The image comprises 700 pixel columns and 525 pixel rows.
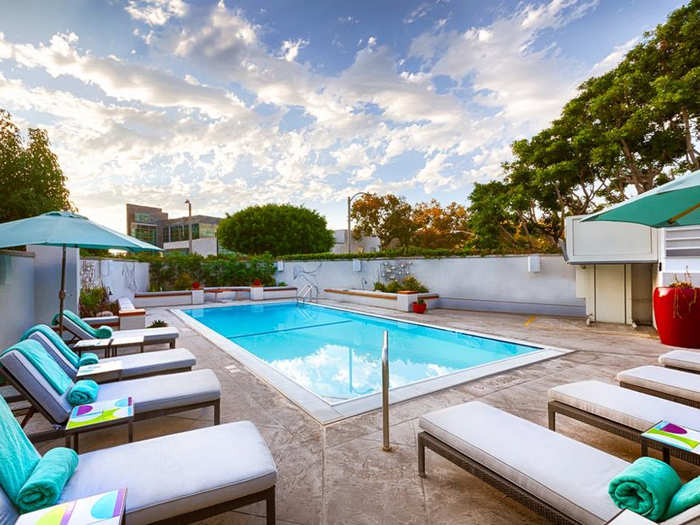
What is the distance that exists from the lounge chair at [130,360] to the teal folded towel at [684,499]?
4110 millimetres

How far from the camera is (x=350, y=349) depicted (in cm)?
720

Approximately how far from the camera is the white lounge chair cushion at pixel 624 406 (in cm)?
226

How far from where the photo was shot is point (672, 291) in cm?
587

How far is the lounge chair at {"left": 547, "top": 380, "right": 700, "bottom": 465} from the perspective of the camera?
226cm

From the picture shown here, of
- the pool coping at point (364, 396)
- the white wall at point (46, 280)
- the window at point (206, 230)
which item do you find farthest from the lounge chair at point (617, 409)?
the window at point (206, 230)

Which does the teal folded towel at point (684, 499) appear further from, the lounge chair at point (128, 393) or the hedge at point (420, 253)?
the hedge at point (420, 253)

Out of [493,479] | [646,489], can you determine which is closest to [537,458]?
[493,479]

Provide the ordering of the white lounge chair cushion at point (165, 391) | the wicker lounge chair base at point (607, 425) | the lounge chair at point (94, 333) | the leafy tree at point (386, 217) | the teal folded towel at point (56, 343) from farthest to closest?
1. the leafy tree at point (386, 217)
2. the lounge chair at point (94, 333)
3. the teal folded towel at point (56, 343)
4. the white lounge chair cushion at point (165, 391)
5. the wicker lounge chair base at point (607, 425)

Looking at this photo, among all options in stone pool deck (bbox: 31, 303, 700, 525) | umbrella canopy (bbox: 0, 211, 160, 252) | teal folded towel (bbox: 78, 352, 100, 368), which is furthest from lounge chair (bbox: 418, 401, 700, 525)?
umbrella canopy (bbox: 0, 211, 160, 252)

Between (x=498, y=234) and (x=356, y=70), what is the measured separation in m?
9.85

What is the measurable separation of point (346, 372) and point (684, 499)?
4765 mm

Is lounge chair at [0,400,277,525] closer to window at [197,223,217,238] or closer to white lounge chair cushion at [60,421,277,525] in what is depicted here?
white lounge chair cushion at [60,421,277,525]

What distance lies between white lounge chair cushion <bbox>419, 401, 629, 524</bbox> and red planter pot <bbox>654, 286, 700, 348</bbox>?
5.74 m

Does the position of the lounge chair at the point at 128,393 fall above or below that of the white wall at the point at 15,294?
below
